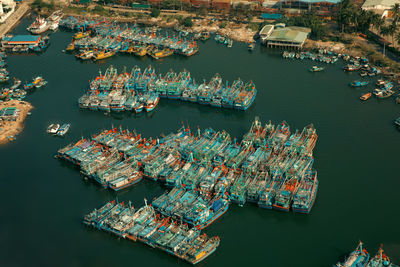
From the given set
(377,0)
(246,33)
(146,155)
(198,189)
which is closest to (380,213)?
(198,189)

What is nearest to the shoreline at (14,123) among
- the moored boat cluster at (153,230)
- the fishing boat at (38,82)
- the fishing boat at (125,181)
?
the fishing boat at (38,82)

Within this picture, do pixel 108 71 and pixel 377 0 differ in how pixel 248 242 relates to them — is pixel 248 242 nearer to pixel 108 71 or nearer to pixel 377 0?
pixel 108 71

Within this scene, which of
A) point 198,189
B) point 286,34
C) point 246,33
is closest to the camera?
point 198,189

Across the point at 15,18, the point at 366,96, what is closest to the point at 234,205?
the point at 366,96

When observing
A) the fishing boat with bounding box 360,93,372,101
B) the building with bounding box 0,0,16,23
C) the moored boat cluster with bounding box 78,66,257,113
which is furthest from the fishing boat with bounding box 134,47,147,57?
the fishing boat with bounding box 360,93,372,101

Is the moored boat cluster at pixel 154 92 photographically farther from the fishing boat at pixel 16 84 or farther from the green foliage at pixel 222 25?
the green foliage at pixel 222 25

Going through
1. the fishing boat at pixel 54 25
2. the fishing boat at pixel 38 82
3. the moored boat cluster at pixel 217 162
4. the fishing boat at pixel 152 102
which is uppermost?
the fishing boat at pixel 54 25
